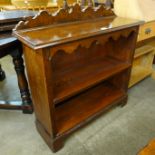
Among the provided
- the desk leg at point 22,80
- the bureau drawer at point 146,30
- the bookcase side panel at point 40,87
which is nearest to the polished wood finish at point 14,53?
the desk leg at point 22,80

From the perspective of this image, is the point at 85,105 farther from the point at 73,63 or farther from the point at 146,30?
the point at 146,30

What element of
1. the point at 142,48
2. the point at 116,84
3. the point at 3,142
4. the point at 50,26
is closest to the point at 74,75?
the point at 50,26

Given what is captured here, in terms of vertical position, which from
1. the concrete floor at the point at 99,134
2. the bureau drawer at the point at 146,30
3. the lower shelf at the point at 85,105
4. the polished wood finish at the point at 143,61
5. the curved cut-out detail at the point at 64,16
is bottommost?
the concrete floor at the point at 99,134

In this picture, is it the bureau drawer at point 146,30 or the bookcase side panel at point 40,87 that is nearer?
the bookcase side panel at point 40,87

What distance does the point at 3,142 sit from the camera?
1365 millimetres

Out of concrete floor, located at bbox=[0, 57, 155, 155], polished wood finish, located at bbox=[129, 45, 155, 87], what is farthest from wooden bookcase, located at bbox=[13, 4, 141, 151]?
polished wood finish, located at bbox=[129, 45, 155, 87]

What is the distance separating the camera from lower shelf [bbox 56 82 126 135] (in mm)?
1331

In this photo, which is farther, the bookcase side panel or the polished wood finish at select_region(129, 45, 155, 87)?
the polished wood finish at select_region(129, 45, 155, 87)

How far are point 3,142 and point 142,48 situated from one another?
1699 millimetres

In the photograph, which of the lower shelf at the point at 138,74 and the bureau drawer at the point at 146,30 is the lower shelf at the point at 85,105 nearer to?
the lower shelf at the point at 138,74

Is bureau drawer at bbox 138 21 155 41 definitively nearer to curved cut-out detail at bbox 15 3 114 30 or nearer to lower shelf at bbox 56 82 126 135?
curved cut-out detail at bbox 15 3 114 30

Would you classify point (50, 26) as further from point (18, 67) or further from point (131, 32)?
point (131, 32)

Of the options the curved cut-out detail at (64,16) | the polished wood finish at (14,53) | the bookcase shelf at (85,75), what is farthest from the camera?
the polished wood finish at (14,53)

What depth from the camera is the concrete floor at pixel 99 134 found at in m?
1.30
